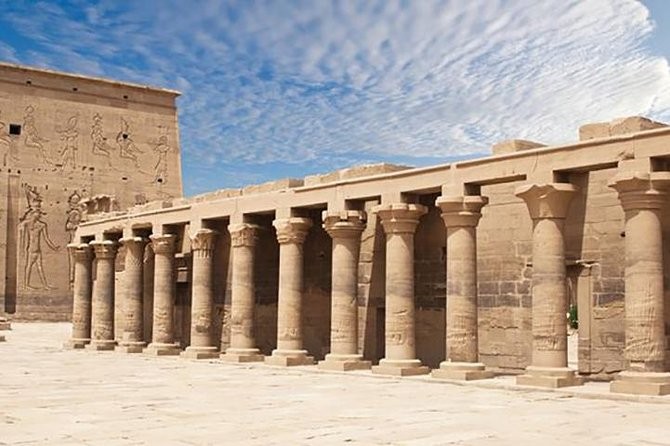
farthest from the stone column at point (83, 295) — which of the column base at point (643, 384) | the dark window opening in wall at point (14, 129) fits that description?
the dark window opening in wall at point (14, 129)

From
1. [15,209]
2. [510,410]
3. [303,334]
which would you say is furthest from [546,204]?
[15,209]

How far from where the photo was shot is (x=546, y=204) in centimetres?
1382

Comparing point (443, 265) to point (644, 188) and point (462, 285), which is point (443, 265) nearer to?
point (462, 285)

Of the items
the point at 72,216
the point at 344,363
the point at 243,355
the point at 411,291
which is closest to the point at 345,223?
the point at 411,291

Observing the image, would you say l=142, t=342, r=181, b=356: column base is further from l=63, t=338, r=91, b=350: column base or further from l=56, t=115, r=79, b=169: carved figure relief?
l=56, t=115, r=79, b=169: carved figure relief

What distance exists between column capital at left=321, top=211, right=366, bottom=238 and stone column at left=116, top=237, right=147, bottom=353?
7.40 meters

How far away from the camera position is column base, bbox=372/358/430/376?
15.7m

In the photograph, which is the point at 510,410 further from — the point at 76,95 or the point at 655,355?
the point at 76,95

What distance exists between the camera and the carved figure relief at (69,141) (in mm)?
Answer: 41625

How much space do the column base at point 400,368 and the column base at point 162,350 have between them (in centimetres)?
732

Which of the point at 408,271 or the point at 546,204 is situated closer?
the point at 546,204

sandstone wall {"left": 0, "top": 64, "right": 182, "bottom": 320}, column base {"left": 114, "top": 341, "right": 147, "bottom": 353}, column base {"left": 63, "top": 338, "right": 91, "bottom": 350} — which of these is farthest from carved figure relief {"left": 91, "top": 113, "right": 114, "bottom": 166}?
column base {"left": 114, "top": 341, "right": 147, "bottom": 353}

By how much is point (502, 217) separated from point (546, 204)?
9.08ft

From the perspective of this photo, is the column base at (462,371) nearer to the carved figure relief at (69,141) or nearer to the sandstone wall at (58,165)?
the sandstone wall at (58,165)
